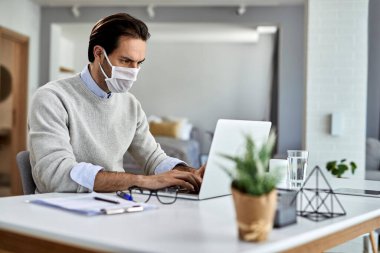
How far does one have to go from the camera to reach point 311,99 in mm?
4891

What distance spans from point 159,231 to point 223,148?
1.58 feet

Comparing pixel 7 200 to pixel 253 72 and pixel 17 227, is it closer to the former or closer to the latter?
pixel 17 227

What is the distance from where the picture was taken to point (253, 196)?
0.96 metres

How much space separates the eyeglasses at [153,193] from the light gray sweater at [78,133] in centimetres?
15

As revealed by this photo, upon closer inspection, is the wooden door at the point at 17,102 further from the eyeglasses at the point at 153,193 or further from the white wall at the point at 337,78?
the eyeglasses at the point at 153,193

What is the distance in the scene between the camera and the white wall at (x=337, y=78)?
4832 millimetres

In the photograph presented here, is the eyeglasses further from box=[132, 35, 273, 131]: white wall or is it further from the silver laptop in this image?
box=[132, 35, 273, 131]: white wall

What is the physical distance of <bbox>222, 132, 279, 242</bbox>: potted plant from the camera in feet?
3.18

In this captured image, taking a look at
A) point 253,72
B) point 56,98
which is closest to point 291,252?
point 56,98

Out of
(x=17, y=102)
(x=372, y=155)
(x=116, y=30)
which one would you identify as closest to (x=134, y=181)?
(x=116, y=30)

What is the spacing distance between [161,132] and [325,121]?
3687 mm

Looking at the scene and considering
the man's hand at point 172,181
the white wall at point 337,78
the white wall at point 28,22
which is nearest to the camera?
the man's hand at point 172,181

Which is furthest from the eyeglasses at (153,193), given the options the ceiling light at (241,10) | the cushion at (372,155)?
the ceiling light at (241,10)

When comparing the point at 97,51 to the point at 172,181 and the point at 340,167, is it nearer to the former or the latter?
the point at 172,181
